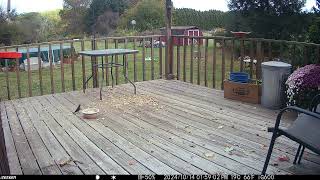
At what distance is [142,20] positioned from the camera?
17078mm

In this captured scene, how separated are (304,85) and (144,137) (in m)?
1.87

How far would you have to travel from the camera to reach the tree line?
937 centimetres

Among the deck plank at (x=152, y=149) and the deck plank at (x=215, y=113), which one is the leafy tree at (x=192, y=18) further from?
the deck plank at (x=152, y=149)

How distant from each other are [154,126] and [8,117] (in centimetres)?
187

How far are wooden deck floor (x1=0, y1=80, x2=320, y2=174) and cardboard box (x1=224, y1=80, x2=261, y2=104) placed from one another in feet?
0.56

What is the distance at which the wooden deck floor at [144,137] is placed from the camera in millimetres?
2766

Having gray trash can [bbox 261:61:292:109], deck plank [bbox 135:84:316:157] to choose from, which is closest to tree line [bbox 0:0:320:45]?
gray trash can [bbox 261:61:292:109]

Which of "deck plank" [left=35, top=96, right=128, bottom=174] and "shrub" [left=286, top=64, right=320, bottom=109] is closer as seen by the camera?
"deck plank" [left=35, top=96, right=128, bottom=174]

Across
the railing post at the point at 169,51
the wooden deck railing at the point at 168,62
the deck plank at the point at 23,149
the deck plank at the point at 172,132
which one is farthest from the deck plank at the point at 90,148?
the railing post at the point at 169,51

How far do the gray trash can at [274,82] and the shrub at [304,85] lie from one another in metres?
0.27

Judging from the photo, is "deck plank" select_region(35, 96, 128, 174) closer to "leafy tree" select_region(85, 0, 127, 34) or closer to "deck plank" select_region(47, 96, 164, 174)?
"deck plank" select_region(47, 96, 164, 174)

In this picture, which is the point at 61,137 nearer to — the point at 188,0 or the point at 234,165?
the point at 234,165

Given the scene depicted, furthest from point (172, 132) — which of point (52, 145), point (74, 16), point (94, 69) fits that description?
point (74, 16)

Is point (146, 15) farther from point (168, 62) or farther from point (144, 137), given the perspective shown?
point (144, 137)
